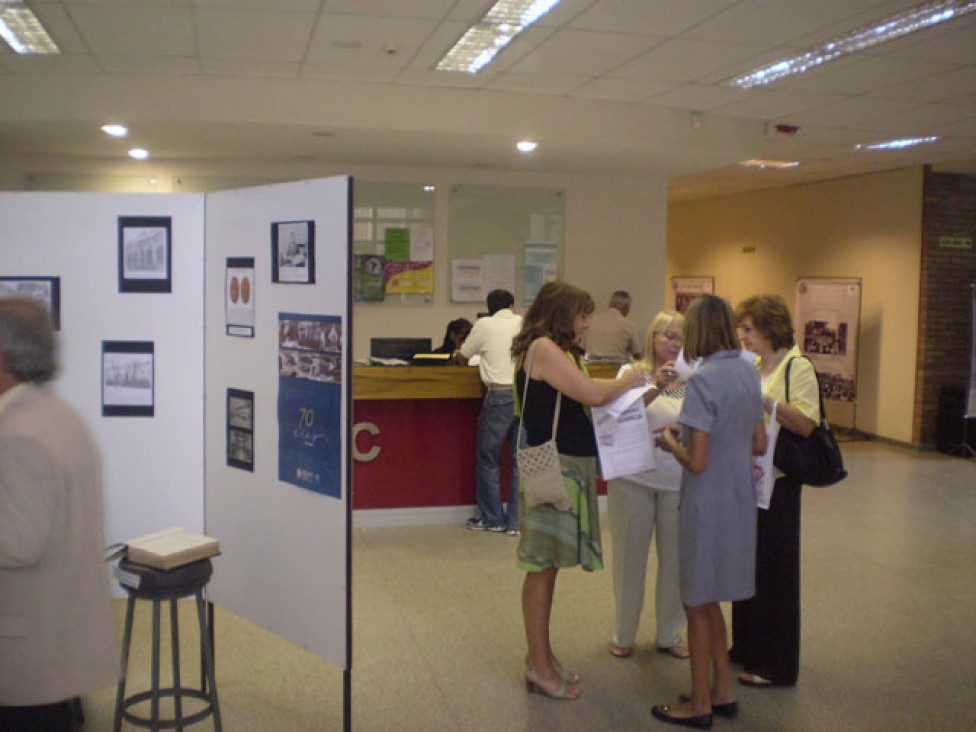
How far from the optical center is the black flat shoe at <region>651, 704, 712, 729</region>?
11.3 ft

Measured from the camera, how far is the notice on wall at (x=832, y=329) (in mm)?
10906

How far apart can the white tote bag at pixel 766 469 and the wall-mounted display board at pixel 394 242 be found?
19.6 feet

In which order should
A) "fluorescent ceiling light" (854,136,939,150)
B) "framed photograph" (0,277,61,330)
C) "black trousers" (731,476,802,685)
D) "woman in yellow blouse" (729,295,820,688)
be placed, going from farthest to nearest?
"fluorescent ceiling light" (854,136,939,150) < "black trousers" (731,476,802,685) < "woman in yellow blouse" (729,295,820,688) < "framed photograph" (0,277,61,330)

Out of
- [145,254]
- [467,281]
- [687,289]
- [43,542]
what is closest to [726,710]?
[43,542]

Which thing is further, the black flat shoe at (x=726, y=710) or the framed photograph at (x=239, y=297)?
the black flat shoe at (x=726, y=710)

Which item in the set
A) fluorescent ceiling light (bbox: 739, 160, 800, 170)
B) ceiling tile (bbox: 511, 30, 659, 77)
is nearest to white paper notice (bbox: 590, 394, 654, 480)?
ceiling tile (bbox: 511, 30, 659, 77)

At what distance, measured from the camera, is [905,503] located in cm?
741

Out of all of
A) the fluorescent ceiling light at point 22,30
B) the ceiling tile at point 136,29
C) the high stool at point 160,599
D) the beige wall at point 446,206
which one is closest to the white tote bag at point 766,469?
the high stool at point 160,599

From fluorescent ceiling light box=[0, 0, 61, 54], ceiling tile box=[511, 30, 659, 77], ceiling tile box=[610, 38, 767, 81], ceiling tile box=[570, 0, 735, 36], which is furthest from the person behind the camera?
ceiling tile box=[610, 38, 767, 81]

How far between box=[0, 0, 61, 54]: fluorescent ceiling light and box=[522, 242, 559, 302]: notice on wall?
4.70 m

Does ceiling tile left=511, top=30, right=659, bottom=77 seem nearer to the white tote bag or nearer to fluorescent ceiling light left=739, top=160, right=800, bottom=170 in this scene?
the white tote bag

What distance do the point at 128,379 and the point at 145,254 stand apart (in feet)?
1.49

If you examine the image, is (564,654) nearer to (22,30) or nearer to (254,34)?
(254,34)

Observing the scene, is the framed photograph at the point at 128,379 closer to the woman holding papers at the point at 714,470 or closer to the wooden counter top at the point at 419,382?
the woman holding papers at the point at 714,470
